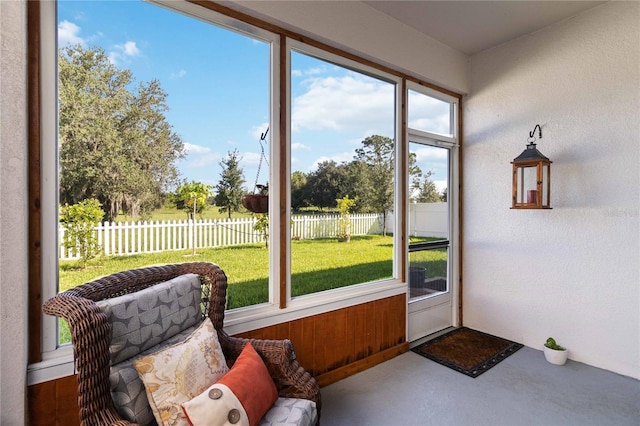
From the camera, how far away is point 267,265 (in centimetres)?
228

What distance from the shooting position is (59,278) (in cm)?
159

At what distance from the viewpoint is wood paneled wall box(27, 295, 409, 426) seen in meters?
2.31

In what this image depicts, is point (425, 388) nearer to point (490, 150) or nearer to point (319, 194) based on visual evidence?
point (319, 194)

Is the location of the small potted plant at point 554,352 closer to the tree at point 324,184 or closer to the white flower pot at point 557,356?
the white flower pot at point 557,356

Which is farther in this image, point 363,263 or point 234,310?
point 363,263

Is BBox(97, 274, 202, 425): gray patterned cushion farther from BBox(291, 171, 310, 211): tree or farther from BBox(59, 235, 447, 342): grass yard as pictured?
BBox(291, 171, 310, 211): tree

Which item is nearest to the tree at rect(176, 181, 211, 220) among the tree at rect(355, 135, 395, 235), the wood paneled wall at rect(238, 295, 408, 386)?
the wood paneled wall at rect(238, 295, 408, 386)

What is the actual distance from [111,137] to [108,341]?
1.08m

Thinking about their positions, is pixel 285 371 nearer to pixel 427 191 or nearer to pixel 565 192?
pixel 427 191

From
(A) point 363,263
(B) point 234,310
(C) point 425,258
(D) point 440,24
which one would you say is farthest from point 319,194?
(D) point 440,24

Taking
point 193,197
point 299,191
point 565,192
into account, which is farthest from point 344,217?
point 565,192

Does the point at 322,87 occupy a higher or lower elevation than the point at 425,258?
higher

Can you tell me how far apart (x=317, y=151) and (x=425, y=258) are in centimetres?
173

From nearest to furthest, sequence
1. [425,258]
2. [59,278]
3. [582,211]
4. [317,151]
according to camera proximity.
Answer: [59,278], [317,151], [582,211], [425,258]
